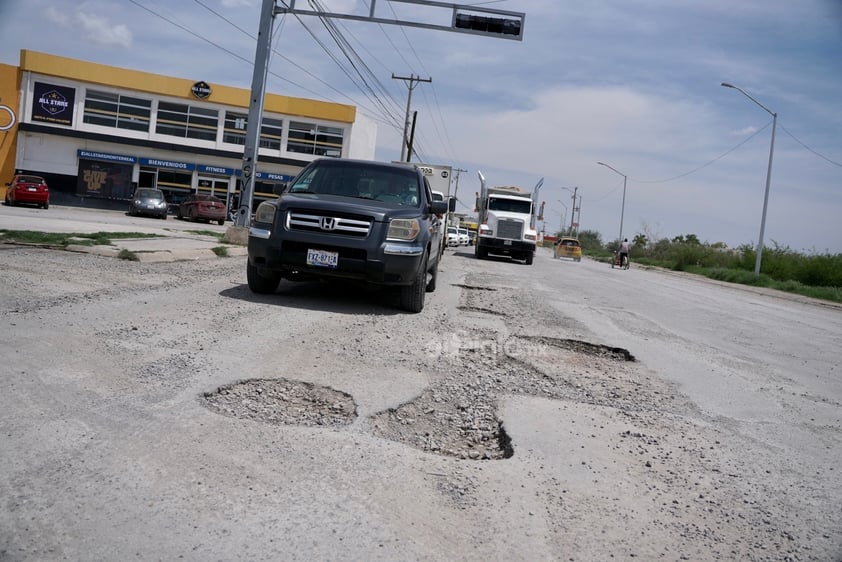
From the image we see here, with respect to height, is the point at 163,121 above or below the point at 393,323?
above

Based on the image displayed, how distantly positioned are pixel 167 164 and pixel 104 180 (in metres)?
3.84

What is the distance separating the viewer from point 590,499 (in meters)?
3.17

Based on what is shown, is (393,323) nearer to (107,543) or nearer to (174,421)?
(174,421)

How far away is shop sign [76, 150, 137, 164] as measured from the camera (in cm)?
4075

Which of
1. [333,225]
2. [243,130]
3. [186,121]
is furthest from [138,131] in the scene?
[333,225]

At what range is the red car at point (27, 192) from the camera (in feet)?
91.4

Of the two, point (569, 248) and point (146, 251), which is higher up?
point (569, 248)

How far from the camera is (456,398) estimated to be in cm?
460

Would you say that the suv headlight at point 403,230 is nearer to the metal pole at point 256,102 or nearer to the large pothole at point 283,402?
the large pothole at point 283,402

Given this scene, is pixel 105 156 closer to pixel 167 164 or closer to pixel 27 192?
pixel 167 164

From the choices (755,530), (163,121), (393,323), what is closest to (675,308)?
(393,323)

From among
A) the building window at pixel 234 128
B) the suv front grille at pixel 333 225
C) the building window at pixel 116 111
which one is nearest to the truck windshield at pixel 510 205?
the building window at pixel 234 128

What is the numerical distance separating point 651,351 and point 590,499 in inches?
183

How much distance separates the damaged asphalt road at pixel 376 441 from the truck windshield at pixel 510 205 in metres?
21.9
